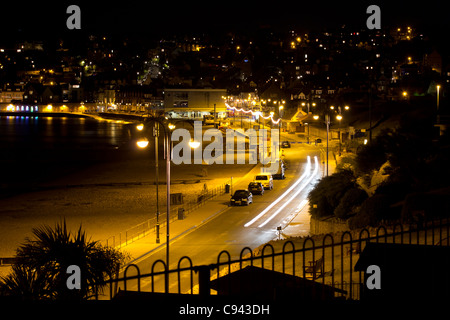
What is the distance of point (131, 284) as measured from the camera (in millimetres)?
13281

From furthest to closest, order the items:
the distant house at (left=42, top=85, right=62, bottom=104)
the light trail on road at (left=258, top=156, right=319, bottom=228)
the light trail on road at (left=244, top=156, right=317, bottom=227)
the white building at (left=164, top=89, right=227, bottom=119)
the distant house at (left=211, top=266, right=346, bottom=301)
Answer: the distant house at (left=42, top=85, right=62, bottom=104) < the white building at (left=164, top=89, right=227, bottom=119) < the light trail on road at (left=244, top=156, right=317, bottom=227) < the light trail on road at (left=258, top=156, right=319, bottom=228) < the distant house at (left=211, top=266, right=346, bottom=301)

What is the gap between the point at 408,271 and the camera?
Answer: 18.4ft

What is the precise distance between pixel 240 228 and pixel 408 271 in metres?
14.5

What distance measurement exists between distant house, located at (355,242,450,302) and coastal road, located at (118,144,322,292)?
7677 mm

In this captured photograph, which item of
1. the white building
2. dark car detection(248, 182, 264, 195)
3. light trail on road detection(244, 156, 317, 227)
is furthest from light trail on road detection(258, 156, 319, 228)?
the white building

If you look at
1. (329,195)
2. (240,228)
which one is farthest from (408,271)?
(329,195)

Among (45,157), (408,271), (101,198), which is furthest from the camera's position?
(45,157)

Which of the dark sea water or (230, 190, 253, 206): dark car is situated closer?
(230, 190, 253, 206): dark car

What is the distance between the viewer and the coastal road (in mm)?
15953

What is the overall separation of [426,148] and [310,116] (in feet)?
163

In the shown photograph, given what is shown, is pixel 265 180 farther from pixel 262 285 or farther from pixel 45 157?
pixel 45 157

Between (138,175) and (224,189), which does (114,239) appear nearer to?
(224,189)

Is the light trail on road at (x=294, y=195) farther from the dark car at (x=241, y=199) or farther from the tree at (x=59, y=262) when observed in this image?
the tree at (x=59, y=262)

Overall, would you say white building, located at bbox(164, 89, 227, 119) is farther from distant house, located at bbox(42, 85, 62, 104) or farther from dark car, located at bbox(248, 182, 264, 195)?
distant house, located at bbox(42, 85, 62, 104)
